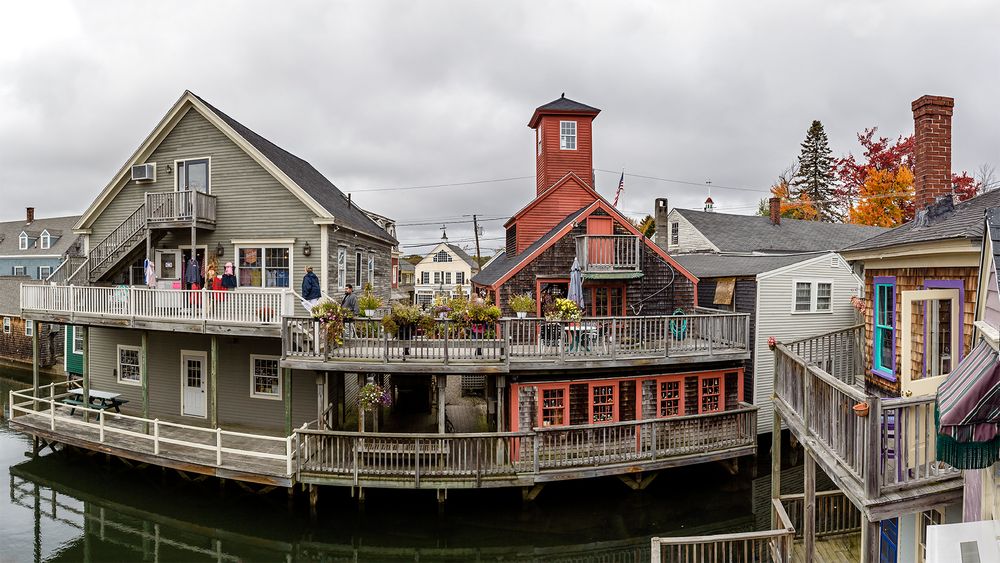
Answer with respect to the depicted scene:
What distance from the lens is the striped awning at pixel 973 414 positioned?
4.29m

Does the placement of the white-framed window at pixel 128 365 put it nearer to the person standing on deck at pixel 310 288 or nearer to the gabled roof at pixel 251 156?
the gabled roof at pixel 251 156

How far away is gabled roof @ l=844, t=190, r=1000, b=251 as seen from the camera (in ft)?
22.0

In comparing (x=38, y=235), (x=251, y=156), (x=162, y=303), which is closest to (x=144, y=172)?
(x=251, y=156)

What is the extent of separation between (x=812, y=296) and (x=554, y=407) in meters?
9.67

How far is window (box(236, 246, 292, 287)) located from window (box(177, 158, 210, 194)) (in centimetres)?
261

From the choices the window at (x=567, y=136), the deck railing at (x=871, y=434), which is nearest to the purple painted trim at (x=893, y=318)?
the deck railing at (x=871, y=434)

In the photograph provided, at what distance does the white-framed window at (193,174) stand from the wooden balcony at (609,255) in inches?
482

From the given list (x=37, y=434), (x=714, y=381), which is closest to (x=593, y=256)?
(x=714, y=381)

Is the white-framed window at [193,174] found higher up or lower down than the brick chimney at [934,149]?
higher up

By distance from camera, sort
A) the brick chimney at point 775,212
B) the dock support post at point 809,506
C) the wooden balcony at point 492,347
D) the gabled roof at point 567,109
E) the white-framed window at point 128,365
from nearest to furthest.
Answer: the dock support post at point 809,506, the wooden balcony at point 492,347, the white-framed window at point 128,365, the gabled roof at point 567,109, the brick chimney at point 775,212

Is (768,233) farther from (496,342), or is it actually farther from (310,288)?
(310,288)

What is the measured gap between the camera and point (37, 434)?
52.3 ft

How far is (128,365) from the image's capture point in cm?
1880

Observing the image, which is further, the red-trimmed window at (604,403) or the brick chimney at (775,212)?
the brick chimney at (775,212)
